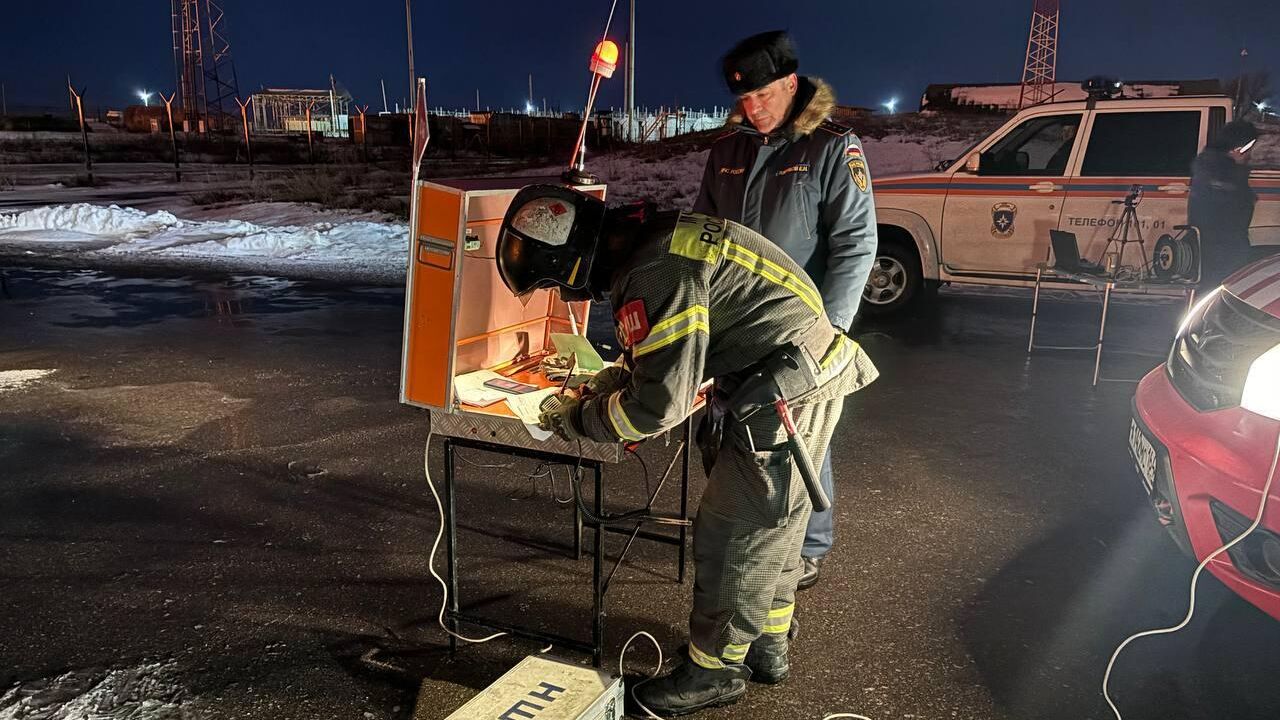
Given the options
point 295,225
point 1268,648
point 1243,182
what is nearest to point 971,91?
point 295,225

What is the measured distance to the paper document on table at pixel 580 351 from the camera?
3.52m

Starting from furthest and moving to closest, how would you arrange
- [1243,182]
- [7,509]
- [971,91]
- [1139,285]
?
[971,91], [1243,182], [1139,285], [7,509]

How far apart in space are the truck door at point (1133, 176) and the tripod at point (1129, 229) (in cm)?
2

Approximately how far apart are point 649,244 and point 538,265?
324 mm

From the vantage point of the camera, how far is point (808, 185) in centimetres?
347

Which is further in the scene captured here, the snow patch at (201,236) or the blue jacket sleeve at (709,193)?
the snow patch at (201,236)

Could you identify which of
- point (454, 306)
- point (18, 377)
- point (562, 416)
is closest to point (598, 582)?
point (562, 416)

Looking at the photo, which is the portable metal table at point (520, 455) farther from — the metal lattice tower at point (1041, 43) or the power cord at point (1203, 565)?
the metal lattice tower at point (1041, 43)

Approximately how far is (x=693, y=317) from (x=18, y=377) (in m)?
6.67

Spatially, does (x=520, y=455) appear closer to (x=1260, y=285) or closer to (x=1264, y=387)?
(x=1264, y=387)

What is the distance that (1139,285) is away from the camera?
682 centimetres

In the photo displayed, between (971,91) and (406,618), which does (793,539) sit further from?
(971,91)

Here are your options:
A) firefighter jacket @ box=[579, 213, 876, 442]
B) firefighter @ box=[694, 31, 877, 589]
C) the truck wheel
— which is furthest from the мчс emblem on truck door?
firefighter jacket @ box=[579, 213, 876, 442]

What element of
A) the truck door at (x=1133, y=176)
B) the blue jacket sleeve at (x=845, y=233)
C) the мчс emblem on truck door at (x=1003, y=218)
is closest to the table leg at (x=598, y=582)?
the blue jacket sleeve at (x=845, y=233)
